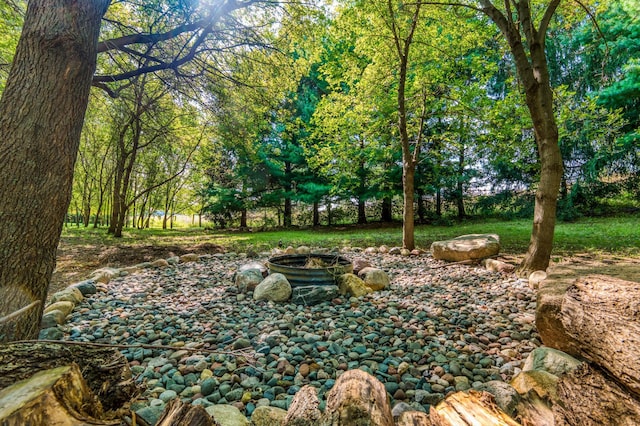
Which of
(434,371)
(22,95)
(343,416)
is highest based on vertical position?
(22,95)

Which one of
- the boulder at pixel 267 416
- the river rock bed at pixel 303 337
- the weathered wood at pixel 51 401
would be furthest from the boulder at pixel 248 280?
the weathered wood at pixel 51 401

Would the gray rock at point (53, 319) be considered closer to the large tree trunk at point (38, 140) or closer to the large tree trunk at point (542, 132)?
the large tree trunk at point (38, 140)

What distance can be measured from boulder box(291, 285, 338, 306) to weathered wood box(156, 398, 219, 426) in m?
2.36

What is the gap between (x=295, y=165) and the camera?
1412cm

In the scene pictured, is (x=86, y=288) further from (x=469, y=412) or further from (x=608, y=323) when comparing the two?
(x=608, y=323)

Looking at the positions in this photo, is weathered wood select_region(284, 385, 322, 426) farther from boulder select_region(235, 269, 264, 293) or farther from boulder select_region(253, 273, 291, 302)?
boulder select_region(235, 269, 264, 293)

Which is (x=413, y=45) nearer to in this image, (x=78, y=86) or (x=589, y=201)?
(x=78, y=86)

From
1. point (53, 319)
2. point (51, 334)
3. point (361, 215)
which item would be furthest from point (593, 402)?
point (361, 215)

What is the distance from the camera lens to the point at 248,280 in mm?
3873

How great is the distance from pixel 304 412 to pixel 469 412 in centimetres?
66

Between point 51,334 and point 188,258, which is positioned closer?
point 51,334

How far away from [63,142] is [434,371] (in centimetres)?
290

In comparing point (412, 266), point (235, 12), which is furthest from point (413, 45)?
point (412, 266)

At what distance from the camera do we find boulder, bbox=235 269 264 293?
12.6 ft
